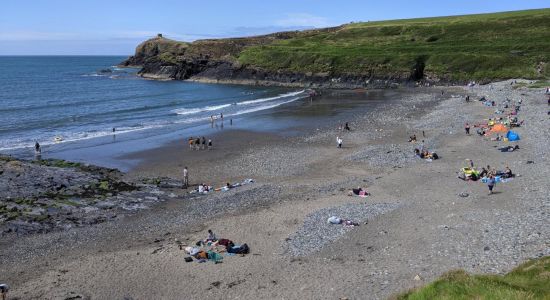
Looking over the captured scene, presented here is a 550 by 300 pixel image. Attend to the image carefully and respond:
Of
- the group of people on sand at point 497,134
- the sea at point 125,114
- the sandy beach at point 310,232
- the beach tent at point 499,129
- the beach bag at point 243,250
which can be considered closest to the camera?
the sandy beach at point 310,232

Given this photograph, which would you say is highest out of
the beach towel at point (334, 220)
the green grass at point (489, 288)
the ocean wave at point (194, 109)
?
the green grass at point (489, 288)

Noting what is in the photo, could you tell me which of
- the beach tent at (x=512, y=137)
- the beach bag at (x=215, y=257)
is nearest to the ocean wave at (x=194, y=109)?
the beach tent at (x=512, y=137)

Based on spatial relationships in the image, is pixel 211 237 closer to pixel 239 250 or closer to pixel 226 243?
pixel 226 243

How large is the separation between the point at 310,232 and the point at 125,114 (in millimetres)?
52511

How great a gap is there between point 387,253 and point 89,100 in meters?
74.4

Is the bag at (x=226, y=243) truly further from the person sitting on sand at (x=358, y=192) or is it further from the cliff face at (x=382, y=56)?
the cliff face at (x=382, y=56)

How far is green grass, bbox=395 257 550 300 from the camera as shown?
11539 millimetres

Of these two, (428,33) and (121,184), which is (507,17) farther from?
(121,184)

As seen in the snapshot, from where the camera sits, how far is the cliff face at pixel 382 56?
95250mm

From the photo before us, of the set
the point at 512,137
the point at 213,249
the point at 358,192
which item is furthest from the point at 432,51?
the point at 213,249

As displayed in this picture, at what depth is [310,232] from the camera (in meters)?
24.5

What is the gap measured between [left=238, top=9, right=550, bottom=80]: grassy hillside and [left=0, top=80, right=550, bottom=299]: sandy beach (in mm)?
56421

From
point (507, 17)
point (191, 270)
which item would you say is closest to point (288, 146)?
point (191, 270)

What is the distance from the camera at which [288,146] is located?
155 ft
